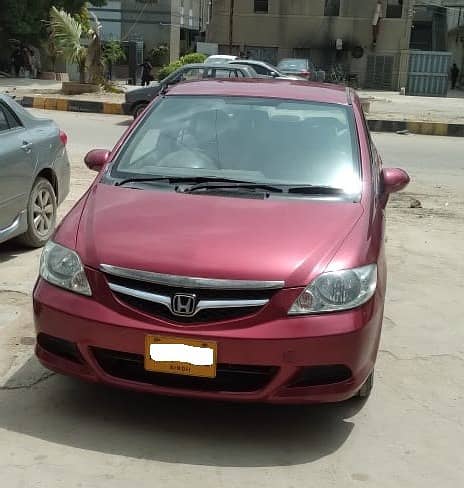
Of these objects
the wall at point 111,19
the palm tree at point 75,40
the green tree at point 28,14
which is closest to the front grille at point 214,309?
the palm tree at point 75,40

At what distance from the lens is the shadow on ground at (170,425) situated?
3.21 m

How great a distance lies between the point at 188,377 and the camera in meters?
3.22

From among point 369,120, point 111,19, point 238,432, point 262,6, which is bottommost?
point 369,120

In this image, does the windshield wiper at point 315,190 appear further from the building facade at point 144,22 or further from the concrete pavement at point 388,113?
the building facade at point 144,22

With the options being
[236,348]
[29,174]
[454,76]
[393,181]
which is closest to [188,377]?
[236,348]

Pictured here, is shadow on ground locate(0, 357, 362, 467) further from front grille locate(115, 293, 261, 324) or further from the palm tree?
the palm tree

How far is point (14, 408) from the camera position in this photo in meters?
3.54

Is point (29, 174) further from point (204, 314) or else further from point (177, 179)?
point (204, 314)

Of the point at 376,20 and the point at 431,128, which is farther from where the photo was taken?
the point at 376,20

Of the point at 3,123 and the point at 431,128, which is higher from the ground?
the point at 3,123

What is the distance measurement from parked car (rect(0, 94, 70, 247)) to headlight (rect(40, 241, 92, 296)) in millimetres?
2319

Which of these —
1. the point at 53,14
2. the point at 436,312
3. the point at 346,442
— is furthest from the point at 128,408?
the point at 53,14

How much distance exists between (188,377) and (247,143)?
1.67m

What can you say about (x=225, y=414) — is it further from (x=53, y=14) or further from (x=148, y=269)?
(x=53, y=14)
